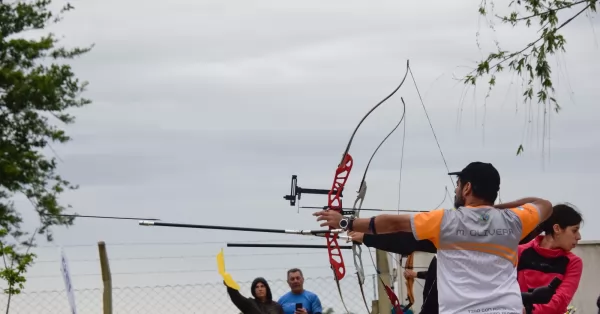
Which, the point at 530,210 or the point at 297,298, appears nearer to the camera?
the point at 530,210

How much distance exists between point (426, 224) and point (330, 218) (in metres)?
0.56

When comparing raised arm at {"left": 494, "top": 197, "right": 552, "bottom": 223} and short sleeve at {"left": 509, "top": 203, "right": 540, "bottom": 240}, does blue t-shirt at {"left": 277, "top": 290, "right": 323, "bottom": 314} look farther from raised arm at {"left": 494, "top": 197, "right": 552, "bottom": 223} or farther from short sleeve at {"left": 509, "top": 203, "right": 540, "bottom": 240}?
short sleeve at {"left": 509, "top": 203, "right": 540, "bottom": 240}

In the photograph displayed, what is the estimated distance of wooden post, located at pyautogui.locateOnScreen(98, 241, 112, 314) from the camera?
31.3 feet

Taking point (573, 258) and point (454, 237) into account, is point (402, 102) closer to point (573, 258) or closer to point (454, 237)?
point (573, 258)

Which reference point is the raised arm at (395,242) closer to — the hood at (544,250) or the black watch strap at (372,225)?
the black watch strap at (372,225)

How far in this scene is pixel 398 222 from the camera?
5.53m

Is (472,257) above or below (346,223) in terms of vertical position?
below

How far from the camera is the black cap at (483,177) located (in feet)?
18.6

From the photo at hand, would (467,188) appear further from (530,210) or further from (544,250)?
(544,250)

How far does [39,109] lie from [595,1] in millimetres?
15669

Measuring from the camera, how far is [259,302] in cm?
1016

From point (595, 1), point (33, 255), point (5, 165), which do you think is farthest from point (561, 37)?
point (5, 165)

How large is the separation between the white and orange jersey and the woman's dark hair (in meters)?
1.03

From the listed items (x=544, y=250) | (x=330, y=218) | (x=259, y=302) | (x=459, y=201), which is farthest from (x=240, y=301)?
(x=459, y=201)
